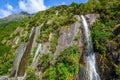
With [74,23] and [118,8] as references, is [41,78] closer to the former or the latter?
[74,23]

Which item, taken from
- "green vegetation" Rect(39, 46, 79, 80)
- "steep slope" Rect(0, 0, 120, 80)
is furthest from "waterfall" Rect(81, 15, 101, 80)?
"green vegetation" Rect(39, 46, 79, 80)

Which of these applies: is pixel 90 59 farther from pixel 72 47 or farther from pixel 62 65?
pixel 62 65

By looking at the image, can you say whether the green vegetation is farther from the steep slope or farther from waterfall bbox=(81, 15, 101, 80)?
waterfall bbox=(81, 15, 101, 80)

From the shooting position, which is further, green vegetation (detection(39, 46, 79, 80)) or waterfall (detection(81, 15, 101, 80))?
waterfall (detection(81, 15, 101, 80))

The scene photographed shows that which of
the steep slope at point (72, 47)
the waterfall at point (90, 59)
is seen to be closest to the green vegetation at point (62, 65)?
the steep slope at point (72, 47)

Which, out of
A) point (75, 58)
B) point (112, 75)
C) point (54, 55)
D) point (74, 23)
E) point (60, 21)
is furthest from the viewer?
point (60, 21)

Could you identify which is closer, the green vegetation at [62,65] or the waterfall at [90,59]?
the green vegetation at [62,65]

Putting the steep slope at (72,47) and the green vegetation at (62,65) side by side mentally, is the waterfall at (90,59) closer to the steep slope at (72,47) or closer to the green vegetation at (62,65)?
the steep slope at (72,47)

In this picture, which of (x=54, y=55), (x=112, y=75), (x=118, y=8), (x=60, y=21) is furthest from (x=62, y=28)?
(x=112, y=75)

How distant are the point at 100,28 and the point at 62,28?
618 centimetres

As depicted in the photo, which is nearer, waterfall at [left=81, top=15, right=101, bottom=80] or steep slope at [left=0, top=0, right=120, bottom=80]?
steep slope at [left=0, top=0, right=120, bottom=80]

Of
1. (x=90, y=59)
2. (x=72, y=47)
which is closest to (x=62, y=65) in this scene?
(x=72, y=47)

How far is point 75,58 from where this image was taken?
31.9 metres

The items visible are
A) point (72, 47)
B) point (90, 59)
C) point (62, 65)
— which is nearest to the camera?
point (62, 65)
